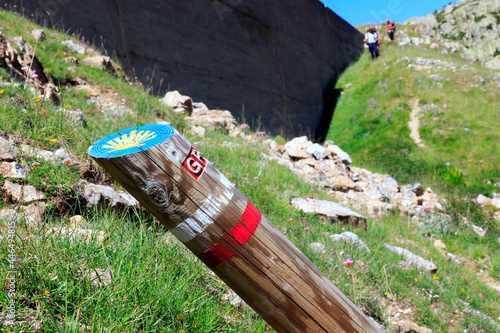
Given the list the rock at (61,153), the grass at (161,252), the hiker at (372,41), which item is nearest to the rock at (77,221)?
the grass at (161,252)

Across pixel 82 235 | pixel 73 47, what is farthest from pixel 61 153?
pixel 73 47

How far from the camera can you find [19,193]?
8.57ft

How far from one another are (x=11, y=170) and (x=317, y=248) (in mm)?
2614

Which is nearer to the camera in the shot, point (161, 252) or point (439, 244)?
point (161, 252)

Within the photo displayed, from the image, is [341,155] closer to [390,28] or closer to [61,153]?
[61,153]

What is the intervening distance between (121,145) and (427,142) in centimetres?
1163

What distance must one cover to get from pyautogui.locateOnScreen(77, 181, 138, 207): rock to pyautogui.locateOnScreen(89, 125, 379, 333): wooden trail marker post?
1.67m

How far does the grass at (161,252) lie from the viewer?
164cm

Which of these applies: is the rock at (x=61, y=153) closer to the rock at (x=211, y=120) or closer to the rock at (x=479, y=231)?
the rock at (x=211, y=120)

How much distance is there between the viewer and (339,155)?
8.30 metres

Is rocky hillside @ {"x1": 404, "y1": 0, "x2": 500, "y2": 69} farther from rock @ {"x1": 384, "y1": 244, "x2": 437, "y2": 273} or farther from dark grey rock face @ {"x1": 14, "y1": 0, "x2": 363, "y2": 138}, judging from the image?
rock @ {"x1": 384, "y1": 244, "x2": 437, "y2": 273}

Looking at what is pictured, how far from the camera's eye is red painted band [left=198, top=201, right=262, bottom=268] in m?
1.30

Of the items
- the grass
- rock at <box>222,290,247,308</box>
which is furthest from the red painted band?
rock at <box>222,290,247,308</box>

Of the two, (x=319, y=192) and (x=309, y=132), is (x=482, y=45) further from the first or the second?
(x=319, y=192)
